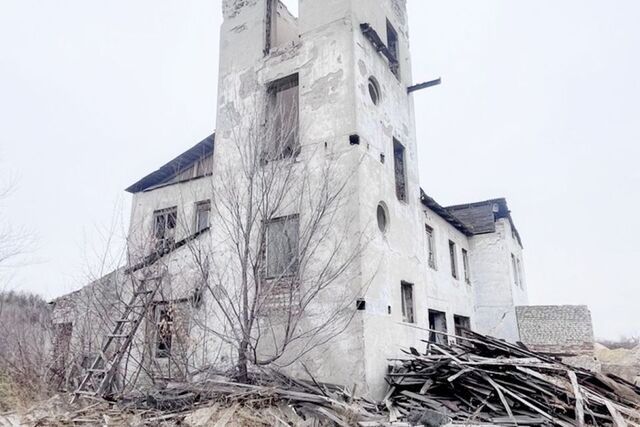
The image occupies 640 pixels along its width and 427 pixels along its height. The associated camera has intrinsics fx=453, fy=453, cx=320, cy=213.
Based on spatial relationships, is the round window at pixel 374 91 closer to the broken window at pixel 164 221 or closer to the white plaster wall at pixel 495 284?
the broken window at pixel 164 221

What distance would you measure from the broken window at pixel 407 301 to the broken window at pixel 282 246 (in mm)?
3373

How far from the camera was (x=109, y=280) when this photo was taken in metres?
11.6

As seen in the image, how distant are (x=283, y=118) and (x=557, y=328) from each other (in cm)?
1659

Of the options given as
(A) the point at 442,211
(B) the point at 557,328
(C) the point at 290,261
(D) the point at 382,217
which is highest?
(A) the point at 442,211

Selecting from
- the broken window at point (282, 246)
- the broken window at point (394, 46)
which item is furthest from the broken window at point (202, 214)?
Result: the broken window at point (394, 46)

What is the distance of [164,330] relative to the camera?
31.9 feet

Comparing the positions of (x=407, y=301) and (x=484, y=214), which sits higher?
(x=484, y=214)

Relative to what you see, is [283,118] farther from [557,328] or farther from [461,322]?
[557,328]

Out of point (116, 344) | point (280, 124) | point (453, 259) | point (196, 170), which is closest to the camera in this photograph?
point (116, 344)

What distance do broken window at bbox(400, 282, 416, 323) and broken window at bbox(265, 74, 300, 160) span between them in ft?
14.9

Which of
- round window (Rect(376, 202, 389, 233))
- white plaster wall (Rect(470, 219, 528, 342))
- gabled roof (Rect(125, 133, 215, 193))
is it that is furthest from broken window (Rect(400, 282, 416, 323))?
→ white plaster wall (Rect(470, 219, 528, 342))

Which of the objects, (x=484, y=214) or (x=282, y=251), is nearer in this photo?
(x=282, y=251)

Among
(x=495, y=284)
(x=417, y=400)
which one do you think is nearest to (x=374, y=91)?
(x=417, y=400)

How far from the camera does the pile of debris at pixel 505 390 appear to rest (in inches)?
319
